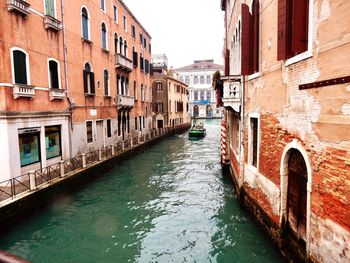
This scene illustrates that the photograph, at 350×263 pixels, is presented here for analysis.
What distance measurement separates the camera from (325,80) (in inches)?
143

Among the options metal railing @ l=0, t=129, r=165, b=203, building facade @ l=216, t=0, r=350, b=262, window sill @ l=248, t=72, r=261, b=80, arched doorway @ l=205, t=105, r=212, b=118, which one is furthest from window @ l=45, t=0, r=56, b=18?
arched doorway @ l=205, t=105, r=212, b=118

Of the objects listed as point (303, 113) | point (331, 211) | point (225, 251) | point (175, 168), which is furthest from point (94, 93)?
point (331, 211)

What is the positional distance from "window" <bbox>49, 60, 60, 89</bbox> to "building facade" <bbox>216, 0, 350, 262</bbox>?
7.66 meters

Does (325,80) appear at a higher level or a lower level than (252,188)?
higher

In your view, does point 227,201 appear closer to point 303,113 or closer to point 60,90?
point 303,113

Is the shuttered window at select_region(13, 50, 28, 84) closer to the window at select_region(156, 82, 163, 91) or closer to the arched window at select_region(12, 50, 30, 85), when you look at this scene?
the arched window at select_region(12, 50, 30, 85)

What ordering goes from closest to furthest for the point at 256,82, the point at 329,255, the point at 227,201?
the point at 329,255
the point at 256,82
the point at 227,201

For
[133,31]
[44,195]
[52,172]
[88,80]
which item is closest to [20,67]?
[52,172]

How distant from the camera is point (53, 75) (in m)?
10.7

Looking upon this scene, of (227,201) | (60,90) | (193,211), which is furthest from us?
(60,90)

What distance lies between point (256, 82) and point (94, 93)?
9.75 metres

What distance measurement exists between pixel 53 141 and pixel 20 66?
10.8 ft

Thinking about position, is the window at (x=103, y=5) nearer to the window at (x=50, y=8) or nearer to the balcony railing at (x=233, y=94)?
the window at (x=50, y=8)

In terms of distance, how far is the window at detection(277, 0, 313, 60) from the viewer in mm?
4172
